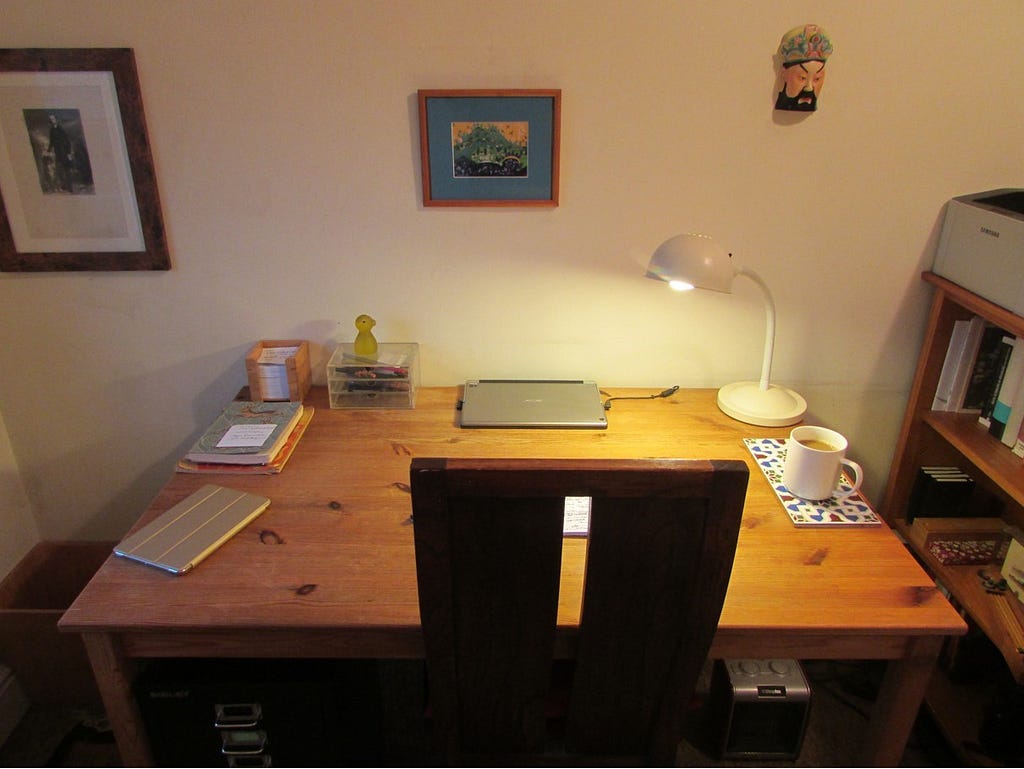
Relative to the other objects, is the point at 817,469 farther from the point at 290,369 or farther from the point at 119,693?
the point at 119,693

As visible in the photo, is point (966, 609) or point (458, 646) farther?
point (966, 609)

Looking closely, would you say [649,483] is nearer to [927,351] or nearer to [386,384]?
[386,384]

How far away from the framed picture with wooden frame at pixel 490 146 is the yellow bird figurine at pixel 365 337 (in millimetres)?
304

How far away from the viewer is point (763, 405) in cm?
167

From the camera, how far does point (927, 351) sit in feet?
5.65

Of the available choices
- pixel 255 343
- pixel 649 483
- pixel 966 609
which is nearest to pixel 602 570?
pixel 649 483

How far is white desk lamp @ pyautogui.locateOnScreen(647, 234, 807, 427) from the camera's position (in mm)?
1405

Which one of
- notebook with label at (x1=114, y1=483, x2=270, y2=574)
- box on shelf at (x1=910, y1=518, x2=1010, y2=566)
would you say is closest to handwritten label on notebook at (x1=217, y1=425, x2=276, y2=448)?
notebook with label at (x1=114, y1=483, x2=270, y2=574)

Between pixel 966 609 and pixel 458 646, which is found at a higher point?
pixel 458 646

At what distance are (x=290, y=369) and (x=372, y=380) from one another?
19 cm

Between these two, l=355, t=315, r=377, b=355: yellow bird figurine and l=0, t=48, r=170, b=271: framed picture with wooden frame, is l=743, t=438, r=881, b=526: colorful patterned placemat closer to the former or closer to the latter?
l=355, t=315, r=377, b=355: yellow bird figurine

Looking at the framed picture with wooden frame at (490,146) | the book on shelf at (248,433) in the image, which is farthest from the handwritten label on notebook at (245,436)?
the framed picture with wooden frame at (490,146)

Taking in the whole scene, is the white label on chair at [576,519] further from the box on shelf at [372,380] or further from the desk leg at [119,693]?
the desk leg at [119,693]

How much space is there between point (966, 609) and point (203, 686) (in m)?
1.52
